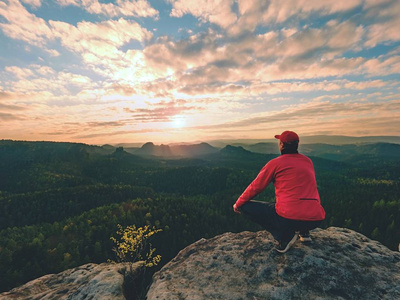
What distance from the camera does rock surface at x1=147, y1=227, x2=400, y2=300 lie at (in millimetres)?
7395

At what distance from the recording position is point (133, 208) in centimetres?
8206

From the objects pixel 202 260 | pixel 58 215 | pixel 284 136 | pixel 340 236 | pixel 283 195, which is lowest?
pixel 58 215

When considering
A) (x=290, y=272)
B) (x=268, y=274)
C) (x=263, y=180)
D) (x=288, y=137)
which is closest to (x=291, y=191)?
(x=263, y=180)

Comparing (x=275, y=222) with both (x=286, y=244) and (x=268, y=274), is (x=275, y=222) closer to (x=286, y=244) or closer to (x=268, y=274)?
(x=286, y=244)

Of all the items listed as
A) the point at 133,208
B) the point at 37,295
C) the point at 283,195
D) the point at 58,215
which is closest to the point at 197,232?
the point at 133,208

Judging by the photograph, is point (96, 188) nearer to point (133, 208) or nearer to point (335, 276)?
point (133, 208)

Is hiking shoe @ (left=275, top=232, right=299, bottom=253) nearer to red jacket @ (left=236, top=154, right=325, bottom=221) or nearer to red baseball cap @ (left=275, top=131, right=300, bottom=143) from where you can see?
red jacket @ (left=236, top=154, right=325, bottom=221)

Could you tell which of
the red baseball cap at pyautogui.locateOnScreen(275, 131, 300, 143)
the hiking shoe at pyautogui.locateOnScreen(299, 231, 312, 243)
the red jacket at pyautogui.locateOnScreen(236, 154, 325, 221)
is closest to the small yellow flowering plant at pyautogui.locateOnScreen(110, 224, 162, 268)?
the red jacket at pyautogui.locateOnScreen(236, 154, 325, 221)

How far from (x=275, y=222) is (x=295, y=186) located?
2108 mm

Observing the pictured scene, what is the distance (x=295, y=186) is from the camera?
7.93m

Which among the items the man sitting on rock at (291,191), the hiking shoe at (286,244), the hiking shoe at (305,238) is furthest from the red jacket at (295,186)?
the hiking shoe at (305,238)

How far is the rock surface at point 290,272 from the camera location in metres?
7.39

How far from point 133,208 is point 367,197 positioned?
11802 cm

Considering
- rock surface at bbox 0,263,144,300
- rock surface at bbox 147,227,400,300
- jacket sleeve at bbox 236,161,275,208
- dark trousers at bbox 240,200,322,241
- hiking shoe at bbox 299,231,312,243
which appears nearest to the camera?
rock surface at bbox 147,227,400,300
